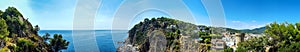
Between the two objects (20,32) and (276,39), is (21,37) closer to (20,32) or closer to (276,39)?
(20,32)

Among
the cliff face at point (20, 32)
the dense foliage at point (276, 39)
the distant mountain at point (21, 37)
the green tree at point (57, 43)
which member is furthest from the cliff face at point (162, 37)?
the cliff face at point (20, 32)

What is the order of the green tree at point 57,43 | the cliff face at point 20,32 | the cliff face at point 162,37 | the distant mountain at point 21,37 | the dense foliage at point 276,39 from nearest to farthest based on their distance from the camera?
the dense foliage at point 276,39 < the distant mountain at point 21,37 < the cliff face at point 20,32 < the cliff face at point 162,37 < the green tree at point 57,43

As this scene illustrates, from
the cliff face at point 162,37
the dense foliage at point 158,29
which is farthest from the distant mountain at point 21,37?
the dense foliage at point 158,29

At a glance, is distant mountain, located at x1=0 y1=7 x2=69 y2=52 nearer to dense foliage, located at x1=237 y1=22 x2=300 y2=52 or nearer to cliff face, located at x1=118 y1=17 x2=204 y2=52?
cliff face, located at x1=118 y1=17 x2=204 y2=52

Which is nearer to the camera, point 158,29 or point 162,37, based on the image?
point 162,37

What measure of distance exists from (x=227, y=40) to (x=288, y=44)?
9.25 metres

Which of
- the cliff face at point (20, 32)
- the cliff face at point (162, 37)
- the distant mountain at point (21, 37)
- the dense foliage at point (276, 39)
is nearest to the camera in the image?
the dense foliage at point (276, 39)

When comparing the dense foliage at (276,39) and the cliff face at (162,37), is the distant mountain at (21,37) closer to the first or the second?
the cliff face at (162,37)

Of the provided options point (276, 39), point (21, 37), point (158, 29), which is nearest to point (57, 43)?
point (21, 37)

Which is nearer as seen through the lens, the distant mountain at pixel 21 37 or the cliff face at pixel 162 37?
the distant mountain at pixel 21 37

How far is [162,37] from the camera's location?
1195 inches

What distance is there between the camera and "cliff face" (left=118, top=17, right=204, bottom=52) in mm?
27469

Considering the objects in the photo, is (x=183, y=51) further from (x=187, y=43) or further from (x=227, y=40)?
(x=227, y=40)

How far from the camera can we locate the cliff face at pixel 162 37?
27469 millimetres
